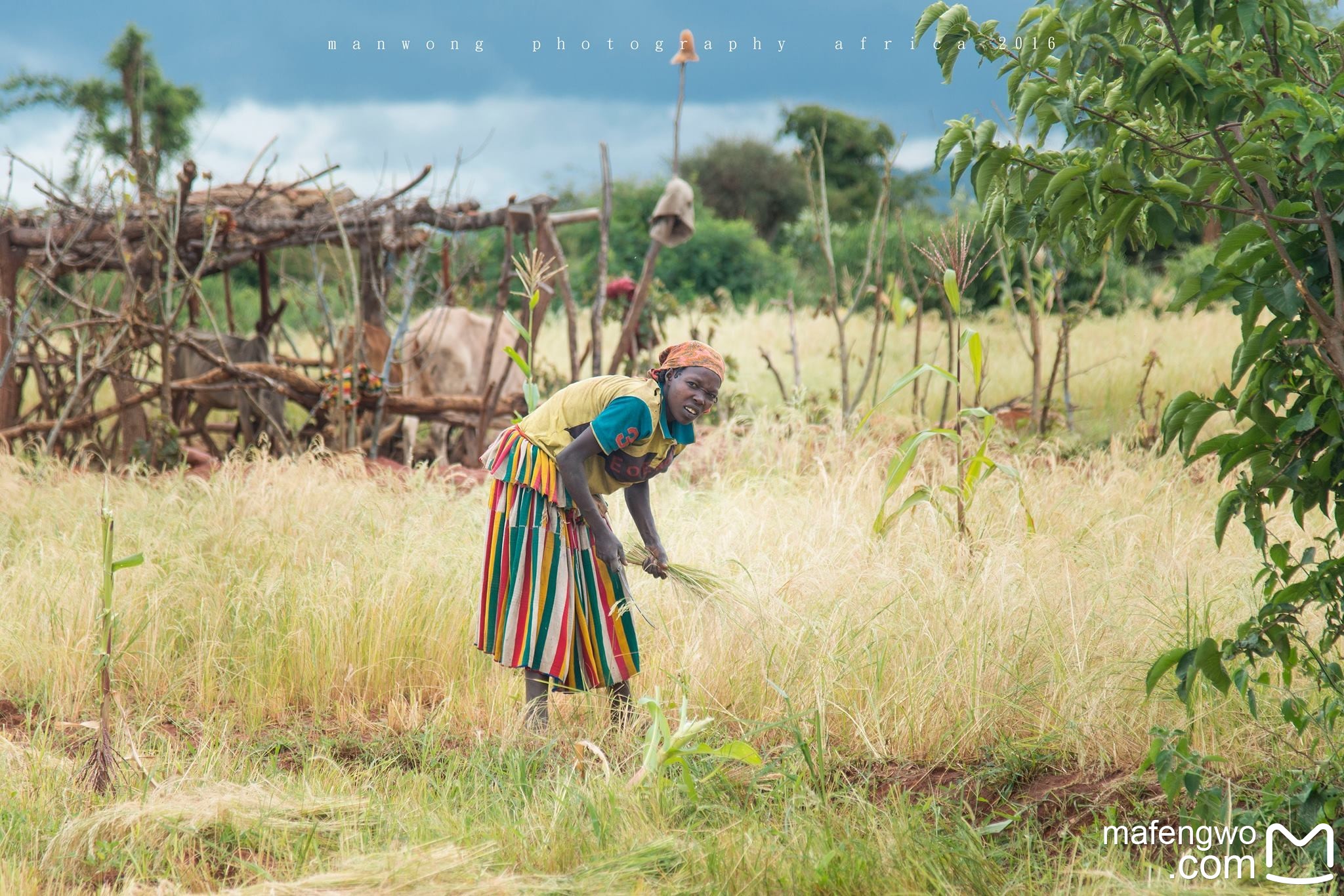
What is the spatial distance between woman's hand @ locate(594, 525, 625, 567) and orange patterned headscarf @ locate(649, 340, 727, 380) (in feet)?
1.60

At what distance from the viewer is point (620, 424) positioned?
3148 mm

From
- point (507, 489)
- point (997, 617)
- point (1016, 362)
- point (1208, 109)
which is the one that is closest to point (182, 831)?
point (507, 489)

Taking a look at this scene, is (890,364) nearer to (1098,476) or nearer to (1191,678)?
(1098,476)

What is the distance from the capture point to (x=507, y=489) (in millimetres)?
3422

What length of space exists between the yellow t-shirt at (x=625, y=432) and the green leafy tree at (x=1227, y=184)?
117 cm

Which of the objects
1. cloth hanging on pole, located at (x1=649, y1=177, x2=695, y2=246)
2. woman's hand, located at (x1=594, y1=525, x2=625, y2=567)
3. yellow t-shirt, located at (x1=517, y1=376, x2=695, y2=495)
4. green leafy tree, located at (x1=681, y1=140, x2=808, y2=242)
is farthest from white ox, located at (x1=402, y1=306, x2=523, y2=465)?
green leafy tree, located at (x1=681, y1=140, x2=808, y2=242)

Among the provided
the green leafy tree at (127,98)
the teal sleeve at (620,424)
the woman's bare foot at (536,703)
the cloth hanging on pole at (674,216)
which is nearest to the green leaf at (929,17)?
the teal sleeve at (620,424)

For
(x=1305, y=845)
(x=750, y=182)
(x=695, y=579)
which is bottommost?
(x=1305, y=845)

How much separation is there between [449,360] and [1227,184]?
7060mm

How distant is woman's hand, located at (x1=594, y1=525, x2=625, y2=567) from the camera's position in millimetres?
3268

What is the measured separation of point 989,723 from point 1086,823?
455 millimetres

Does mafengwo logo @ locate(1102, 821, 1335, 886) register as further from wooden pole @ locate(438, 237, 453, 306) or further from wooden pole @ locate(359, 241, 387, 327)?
wooden pole @ locate(359, 241, 387, 327)

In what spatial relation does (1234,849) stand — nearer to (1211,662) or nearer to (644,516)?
(1211,662)

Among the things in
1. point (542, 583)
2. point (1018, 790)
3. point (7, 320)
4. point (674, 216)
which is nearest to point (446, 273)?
point (674, 216)
